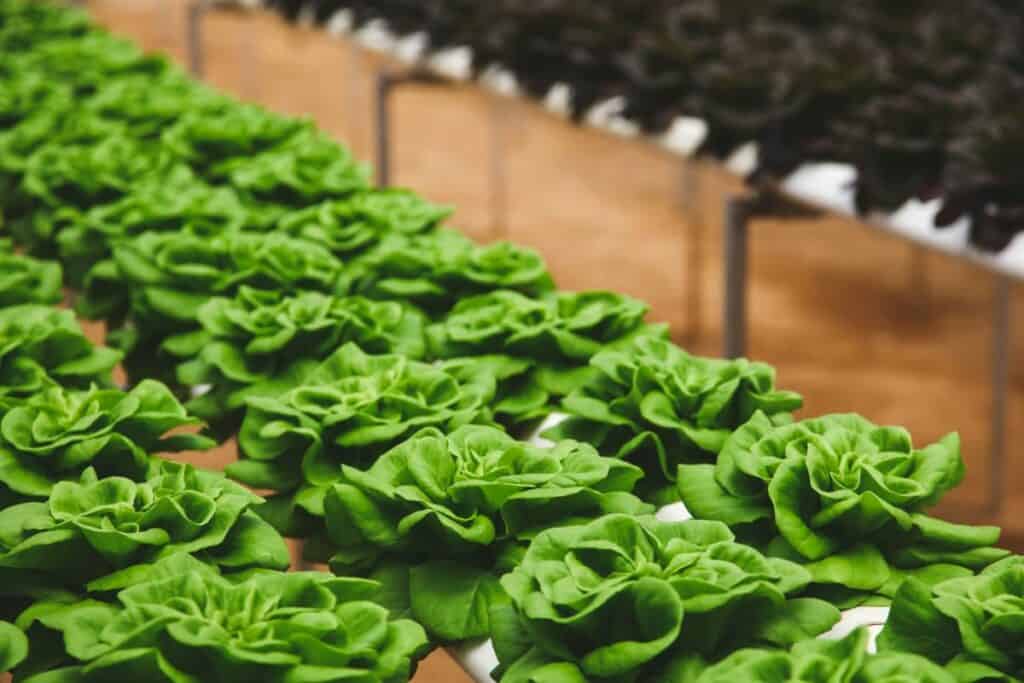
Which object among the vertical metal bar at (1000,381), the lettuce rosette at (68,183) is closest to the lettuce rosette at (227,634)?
the lettuce rosette at (68,183)

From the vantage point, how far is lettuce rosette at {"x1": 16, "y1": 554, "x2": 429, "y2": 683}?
98 centimetres

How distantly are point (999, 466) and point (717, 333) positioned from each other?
1.22 m

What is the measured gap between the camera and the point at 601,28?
384 centimetres

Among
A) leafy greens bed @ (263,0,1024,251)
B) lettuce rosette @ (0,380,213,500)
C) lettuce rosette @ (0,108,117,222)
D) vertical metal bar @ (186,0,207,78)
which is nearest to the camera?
lettuce rosette @ (0,380,213,500)

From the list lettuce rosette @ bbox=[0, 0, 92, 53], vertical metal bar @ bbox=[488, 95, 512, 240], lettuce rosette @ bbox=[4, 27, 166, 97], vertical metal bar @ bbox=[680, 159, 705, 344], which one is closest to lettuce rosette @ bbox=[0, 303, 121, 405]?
lettuce rosette @ bbox=[4, 27, 166, 97]

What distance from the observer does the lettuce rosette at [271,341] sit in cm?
166

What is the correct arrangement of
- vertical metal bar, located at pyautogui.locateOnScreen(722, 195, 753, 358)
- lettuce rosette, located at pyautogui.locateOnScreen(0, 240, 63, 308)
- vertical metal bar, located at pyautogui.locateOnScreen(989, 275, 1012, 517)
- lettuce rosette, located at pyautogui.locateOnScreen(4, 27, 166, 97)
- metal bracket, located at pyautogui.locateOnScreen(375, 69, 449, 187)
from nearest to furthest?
lettuce rosette, located at pyautogui.locateOnScreen(0, 240, 63, 308) → vertical metal bar, located at pyautogui.locateOnScreen(722, 195, 753, 358) → vertical metal bar, located at pyautogui.locateOnScreen(989, 275, 1012, 517) → lettuce rosette, located at pyautogui.locateOnScreen(4, 27, 166, 97) → metal bracket, located at pyautogui.locateOnScreen(375, 69, 449, 187)

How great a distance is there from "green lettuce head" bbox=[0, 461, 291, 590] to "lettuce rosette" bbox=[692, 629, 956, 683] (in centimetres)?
46

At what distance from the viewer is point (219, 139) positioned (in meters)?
2.77

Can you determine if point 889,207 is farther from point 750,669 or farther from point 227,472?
point 750,669

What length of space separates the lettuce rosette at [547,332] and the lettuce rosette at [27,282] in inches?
22.4

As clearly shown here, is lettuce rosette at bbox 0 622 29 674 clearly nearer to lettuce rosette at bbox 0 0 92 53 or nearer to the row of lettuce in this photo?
the row of lettuce

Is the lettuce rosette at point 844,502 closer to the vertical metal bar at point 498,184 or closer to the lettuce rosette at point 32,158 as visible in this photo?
the lettuce rosette at point 32,158

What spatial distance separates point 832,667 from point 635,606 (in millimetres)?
160
